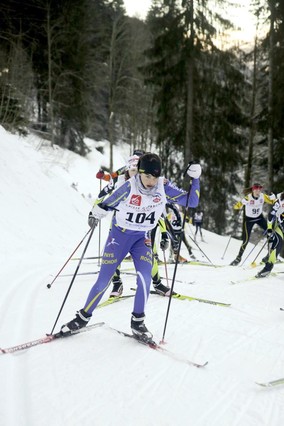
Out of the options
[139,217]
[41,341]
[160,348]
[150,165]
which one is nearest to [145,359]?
[160,348]

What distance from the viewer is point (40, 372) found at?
308 cm

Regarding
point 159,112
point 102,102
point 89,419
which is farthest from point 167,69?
point 102,102

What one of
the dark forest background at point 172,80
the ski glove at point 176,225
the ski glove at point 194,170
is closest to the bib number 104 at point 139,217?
the ski glove at point 194,170

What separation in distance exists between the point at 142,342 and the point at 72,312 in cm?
144

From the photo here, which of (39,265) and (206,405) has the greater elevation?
(206,405)

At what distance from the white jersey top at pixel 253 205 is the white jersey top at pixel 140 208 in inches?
261

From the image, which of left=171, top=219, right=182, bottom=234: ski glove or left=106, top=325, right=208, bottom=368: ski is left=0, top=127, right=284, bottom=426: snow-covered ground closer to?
left=106, top=325, right=208, bottom=368: ski

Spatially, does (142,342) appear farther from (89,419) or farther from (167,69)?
(167,69)

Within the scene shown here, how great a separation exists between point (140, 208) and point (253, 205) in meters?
6.91

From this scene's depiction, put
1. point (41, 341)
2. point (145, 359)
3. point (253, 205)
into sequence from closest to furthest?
point (145, 359)
point (41, 341)
point (253, 205)

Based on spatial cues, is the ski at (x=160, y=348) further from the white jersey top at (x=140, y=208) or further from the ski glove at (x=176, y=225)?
the ski glove at (x=176, y=225)

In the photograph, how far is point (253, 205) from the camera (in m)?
9.94

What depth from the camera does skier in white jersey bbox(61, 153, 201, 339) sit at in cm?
371

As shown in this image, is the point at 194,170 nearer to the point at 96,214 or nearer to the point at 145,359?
the point at 96,214
